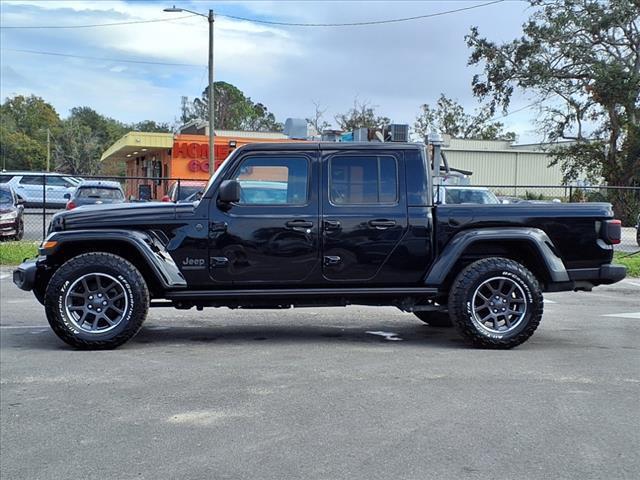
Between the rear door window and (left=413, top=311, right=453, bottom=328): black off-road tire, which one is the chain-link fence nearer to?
the rear door window

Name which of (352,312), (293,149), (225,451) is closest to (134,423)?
(225,451)

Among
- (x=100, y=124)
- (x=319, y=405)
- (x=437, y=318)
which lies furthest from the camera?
(x=100, y=124)

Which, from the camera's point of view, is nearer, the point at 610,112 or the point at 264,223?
the point at 264,223

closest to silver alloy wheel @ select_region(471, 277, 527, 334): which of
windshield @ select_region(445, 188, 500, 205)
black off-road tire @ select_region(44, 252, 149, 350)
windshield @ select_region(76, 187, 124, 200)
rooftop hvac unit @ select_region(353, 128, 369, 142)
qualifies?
rooftop hvac unit @ select_region(353, 128, 369, 142)

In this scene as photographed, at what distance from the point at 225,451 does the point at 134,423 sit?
0.83m

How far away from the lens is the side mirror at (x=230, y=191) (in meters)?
6.40

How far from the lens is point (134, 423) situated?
4.55 metres

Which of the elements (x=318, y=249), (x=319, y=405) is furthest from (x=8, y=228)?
(x=319, y=405)

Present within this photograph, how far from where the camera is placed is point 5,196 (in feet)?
61.6

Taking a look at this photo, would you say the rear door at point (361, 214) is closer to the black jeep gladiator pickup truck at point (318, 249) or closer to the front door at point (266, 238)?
the black jeep gladiator pickup truck at point (318, 249)

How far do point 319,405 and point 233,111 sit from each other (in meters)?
89.0

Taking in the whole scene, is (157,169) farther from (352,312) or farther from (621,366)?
(621,366)

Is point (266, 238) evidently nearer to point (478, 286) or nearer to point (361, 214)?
point (361, 214)

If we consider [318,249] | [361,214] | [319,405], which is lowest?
[319,405]
